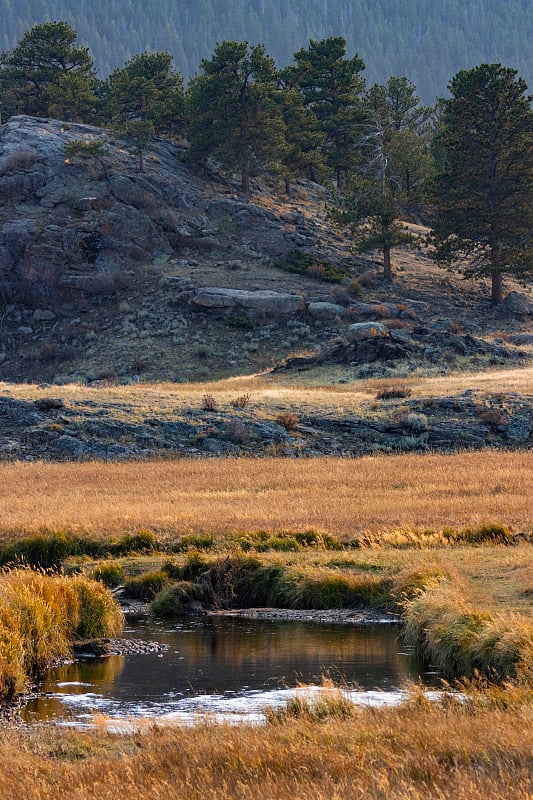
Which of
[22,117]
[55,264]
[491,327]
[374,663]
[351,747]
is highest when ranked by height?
[22,117]

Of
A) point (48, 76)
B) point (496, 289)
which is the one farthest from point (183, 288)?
point (48, 76)

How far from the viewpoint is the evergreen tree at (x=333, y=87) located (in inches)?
3548

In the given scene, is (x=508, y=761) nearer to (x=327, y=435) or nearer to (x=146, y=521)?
(x=146, y=521)

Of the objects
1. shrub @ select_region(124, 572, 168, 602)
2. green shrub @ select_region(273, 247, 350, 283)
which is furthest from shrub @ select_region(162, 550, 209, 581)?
green shrub @ select_region(273, 247, 350, 283)

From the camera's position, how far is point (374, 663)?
1672 cm

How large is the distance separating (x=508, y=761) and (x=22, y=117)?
260 ft

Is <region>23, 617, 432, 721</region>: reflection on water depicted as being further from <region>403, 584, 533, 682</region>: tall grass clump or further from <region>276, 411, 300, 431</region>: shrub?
<region>276, 411, 300, 431</region>: shrub

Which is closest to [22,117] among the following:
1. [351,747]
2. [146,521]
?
[146,521]

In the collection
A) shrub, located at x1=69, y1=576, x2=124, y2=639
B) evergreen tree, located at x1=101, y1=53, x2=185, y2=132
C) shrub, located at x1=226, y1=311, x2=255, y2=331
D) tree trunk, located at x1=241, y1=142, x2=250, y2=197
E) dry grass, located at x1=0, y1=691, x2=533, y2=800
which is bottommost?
shrub, located at x1=69, y1=576, x2=124, y2=639

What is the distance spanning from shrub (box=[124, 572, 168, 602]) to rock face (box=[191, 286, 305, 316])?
46413 millimetres

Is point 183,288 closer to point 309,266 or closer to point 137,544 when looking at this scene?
point 309,266

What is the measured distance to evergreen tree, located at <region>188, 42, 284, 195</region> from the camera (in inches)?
2963

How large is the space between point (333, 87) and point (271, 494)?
2722 inches

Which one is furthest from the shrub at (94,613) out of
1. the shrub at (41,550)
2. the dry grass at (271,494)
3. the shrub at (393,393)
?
the shrub at (393,393)
